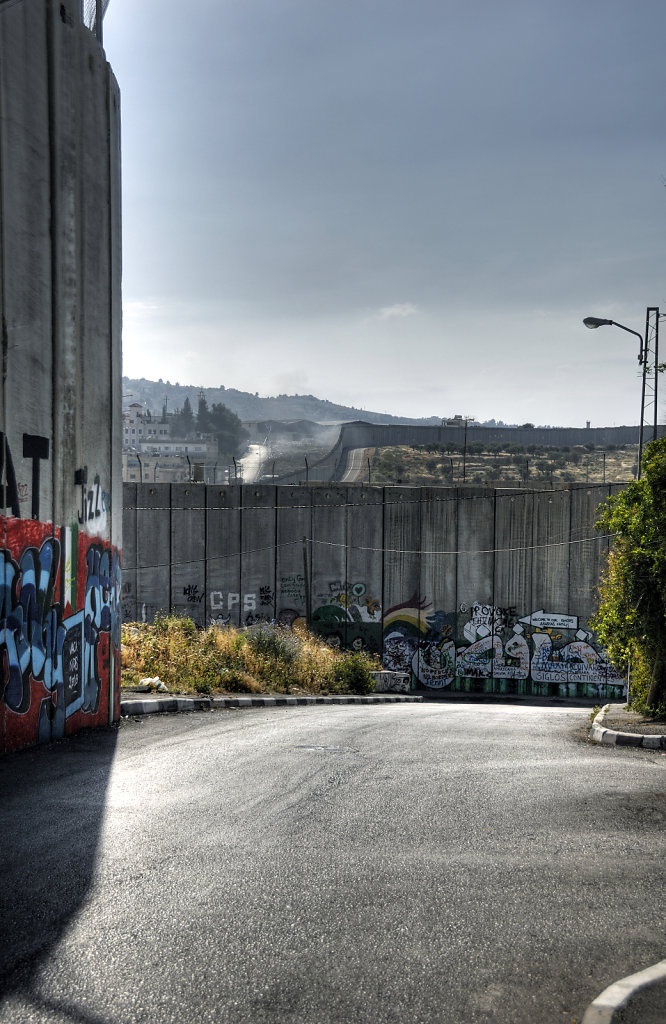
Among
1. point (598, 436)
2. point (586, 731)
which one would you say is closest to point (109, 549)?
point (586, 731)

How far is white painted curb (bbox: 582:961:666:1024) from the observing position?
341cm

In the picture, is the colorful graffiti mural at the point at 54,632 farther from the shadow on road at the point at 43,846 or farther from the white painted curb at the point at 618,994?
the white painted curb at the point at 618,994

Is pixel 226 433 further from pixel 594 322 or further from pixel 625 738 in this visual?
pixel 625 738

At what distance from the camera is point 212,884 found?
481 cm

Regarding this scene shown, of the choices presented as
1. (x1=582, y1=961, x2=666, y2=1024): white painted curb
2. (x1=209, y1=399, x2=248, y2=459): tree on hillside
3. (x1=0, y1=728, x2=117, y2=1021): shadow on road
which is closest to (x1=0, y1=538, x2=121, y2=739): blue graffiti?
(x1=0, y1=728, x2=117, y2=1021): shadow on road

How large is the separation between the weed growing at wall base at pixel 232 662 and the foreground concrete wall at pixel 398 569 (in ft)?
25.1

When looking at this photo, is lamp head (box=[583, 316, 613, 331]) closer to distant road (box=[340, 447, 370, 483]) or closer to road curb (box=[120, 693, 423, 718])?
road curb (box=[120, 693, 423, 718])

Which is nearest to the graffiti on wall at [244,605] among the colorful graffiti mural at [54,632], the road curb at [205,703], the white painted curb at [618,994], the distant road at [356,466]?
the road curb at [205,703]

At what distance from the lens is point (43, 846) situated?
17.8 feet

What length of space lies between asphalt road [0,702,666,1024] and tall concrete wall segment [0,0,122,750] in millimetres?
1226

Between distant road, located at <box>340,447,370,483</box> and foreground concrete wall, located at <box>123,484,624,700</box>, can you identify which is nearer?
foreground concrete wall, located at <box>123,484,624,700</box>

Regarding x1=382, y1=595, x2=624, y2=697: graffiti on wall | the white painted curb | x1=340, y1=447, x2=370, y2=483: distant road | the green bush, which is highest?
x1=340, y1=447, x2=370, y2=483: distant road

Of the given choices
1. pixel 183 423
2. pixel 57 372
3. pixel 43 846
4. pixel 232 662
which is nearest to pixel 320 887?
pixel 43 846

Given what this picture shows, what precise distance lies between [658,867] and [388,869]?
69.5 inches
